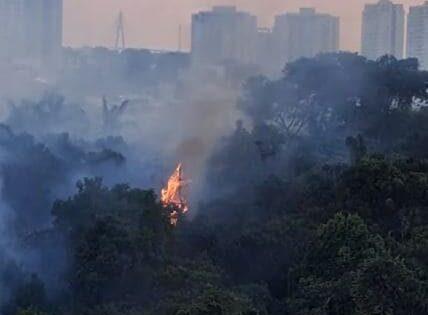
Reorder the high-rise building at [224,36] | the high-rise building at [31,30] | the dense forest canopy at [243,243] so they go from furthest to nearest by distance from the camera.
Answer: the high-rise building at [31,30]
the high-rise building at [224,36]
the dense forest canopy at [243,243]

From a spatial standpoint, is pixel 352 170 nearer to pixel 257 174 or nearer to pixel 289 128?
pixel 257 174

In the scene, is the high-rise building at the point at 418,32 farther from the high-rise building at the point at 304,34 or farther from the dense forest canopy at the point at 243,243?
the dense forest canopy at the point at 243,243

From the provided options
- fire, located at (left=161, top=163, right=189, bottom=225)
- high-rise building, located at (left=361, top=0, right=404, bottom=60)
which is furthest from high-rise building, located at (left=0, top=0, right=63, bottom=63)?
fire, located at (left=161, top=163, right=189, bottom=225)

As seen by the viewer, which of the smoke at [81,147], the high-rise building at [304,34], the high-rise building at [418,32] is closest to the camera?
the smoke at [81,147]

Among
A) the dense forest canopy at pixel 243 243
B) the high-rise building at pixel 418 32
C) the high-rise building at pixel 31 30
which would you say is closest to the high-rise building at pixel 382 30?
the high-rise building at pixel 418 32

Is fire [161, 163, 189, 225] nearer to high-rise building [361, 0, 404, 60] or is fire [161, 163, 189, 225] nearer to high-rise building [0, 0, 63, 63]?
high-rise building [0, 0, 63, 63]
